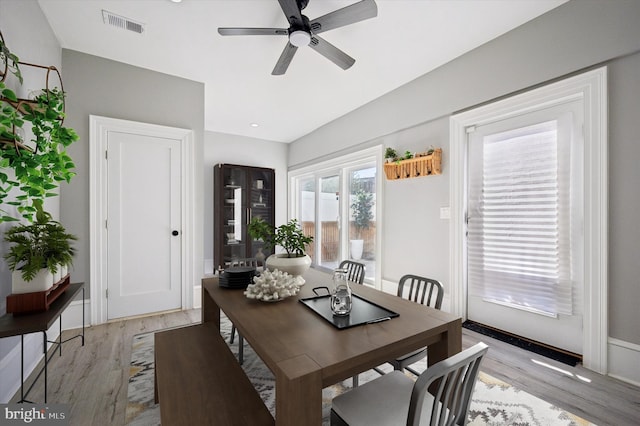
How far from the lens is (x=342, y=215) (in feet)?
15.6

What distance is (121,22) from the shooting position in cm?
238

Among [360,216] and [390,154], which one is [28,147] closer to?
[390,154]

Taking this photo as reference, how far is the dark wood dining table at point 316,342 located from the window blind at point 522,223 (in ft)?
5.25

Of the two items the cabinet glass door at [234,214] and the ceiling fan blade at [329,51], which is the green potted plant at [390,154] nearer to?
the ceiling fan blade at [329,51]

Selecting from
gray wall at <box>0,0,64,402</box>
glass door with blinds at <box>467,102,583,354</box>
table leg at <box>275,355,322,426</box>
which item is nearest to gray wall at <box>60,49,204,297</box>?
gray wall at <box>0,0,64,402</box>

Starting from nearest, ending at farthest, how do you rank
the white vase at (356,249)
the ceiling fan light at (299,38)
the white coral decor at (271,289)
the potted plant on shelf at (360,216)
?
the white coral decor at (271,289) < the ceiling fan light at (299,38) < the potted plant on shelf at (360,216) < the white vase at (356,249)

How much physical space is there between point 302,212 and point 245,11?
4.03 meters

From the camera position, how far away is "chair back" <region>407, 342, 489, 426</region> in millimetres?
750

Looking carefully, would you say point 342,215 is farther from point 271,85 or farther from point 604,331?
point 604,331

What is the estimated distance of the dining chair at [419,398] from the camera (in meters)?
0.76

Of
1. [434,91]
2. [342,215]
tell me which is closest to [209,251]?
[342,215]

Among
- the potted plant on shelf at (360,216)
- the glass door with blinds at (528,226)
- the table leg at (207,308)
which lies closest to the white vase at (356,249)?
the potted plant on shelf at (360,216)

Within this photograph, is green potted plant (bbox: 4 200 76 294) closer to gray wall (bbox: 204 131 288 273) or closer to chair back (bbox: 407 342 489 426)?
chair back (bbox: 407 342 489 426)

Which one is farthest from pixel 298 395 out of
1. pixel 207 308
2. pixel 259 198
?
pixel 259 198
